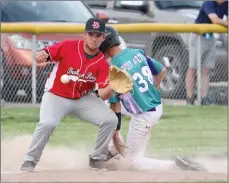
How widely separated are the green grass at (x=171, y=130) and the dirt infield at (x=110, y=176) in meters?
2.25

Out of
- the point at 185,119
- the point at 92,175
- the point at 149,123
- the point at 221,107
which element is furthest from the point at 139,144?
the point at 221,107

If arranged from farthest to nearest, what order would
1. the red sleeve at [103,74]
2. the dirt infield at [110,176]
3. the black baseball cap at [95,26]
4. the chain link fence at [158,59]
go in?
the chain link fence at [158,59], the red sleeve at [103,74], the black baseball cap at [95,26], the dirt infield at [110,176]

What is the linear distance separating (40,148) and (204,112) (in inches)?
234

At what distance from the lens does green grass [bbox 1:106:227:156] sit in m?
12.0

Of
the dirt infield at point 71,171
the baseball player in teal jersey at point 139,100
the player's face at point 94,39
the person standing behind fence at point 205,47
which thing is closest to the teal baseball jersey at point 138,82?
the baseball player in teal jersey at point 139,100

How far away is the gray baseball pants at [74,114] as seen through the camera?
9.53 metres

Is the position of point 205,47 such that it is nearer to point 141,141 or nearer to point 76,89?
point 141,141

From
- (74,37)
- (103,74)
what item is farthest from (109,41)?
(74,37)

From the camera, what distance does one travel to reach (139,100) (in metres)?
9.84

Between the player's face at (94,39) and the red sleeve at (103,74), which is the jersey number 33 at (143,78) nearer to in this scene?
the red sleeve at (103,74)

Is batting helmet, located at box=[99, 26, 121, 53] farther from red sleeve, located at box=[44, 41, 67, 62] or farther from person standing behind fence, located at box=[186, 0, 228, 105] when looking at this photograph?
person standing behind fence, located at box=[186, 0, 228, 105]

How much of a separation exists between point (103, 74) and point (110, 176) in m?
1.13

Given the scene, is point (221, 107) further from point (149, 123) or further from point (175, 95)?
point (149, 123)

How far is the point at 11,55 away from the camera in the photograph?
15.6 meters
